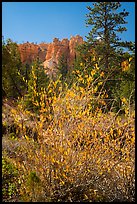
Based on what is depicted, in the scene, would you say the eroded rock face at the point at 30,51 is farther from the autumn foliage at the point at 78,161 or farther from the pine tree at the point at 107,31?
the autumn foliage at the point at 78,161

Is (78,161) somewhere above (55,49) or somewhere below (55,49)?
below

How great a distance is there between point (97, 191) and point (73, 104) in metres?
1.19

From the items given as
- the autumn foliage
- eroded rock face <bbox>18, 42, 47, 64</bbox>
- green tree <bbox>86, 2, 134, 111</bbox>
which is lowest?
the autumn foliage

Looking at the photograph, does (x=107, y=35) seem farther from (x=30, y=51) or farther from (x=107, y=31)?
(x=30, y=51)

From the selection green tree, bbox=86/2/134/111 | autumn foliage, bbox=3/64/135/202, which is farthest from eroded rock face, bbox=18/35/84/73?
autumn foliage, bbox=3/64/135/202

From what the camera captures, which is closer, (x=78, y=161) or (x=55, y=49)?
(x=78, y=161)

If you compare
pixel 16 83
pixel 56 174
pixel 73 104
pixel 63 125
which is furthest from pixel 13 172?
pixel 16 83

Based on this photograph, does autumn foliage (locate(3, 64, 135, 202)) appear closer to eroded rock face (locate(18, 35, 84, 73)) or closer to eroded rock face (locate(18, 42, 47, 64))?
eroded rock face (locate(18, 42, 47, 64))

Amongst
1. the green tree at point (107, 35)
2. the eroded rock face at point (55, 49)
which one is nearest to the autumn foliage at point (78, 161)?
the green tree at point (107, 35)

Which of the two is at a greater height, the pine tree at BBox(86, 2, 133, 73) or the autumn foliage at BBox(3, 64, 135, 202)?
the pine tree at BBox(86, 2, 133, 73)

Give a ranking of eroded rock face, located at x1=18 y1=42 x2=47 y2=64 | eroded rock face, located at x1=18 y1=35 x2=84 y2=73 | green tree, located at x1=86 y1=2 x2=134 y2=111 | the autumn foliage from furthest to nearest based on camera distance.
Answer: eroded rock face, located at x1=18 y1=35 x2=84 y2=73 < eroded rock face, located at x1=18 y1=42 x2=47 y2=64 < green tree, located at x1=86 y1=2 x2=134 y2=111 < the autumn foliage

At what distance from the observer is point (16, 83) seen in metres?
18.8

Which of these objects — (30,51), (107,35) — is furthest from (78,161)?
(30,51)

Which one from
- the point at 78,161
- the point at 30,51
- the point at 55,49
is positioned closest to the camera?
the point at 78,161
